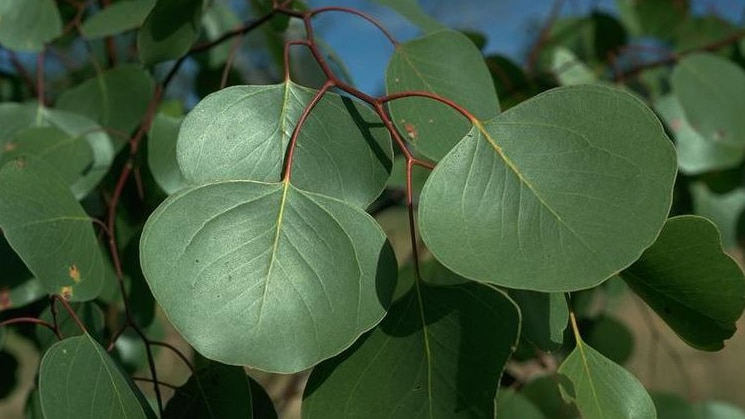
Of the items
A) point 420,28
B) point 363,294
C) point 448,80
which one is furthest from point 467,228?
point 420,28

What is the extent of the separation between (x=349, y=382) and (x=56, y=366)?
0.51ft

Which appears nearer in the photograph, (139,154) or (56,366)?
(56,366)

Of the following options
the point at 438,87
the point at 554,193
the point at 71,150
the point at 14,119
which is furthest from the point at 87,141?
the point at 554,193

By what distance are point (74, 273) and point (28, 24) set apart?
34 cm

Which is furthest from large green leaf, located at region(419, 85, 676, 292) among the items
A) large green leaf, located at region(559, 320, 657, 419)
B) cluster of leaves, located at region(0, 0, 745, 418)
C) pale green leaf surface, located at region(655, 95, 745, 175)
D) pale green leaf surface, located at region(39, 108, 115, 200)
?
pale green leaf surface, located at region(655, 95, 745, 175)

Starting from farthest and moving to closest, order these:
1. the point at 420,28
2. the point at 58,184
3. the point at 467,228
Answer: the point at 420,28 < the point at 58,184 < the point at 467,228

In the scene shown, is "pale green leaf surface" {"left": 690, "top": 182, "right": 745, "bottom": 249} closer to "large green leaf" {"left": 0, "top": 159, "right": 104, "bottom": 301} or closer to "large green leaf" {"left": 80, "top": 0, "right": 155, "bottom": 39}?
"large green leaf" {"left": 80, "top": 0, "right": 155, "bottom": 39}

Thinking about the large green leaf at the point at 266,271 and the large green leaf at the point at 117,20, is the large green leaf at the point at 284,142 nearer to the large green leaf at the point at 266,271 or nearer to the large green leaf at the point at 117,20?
the large green leaf at the point at 266,271

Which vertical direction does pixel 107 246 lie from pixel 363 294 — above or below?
below

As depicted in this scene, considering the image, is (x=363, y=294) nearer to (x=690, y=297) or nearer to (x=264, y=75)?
(x=690, y=297)

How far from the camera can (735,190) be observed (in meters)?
1.22

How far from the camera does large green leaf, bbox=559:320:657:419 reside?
0.53 m

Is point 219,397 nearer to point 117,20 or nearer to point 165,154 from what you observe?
point 165,154

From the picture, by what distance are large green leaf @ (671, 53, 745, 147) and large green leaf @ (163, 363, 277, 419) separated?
0.64 m
